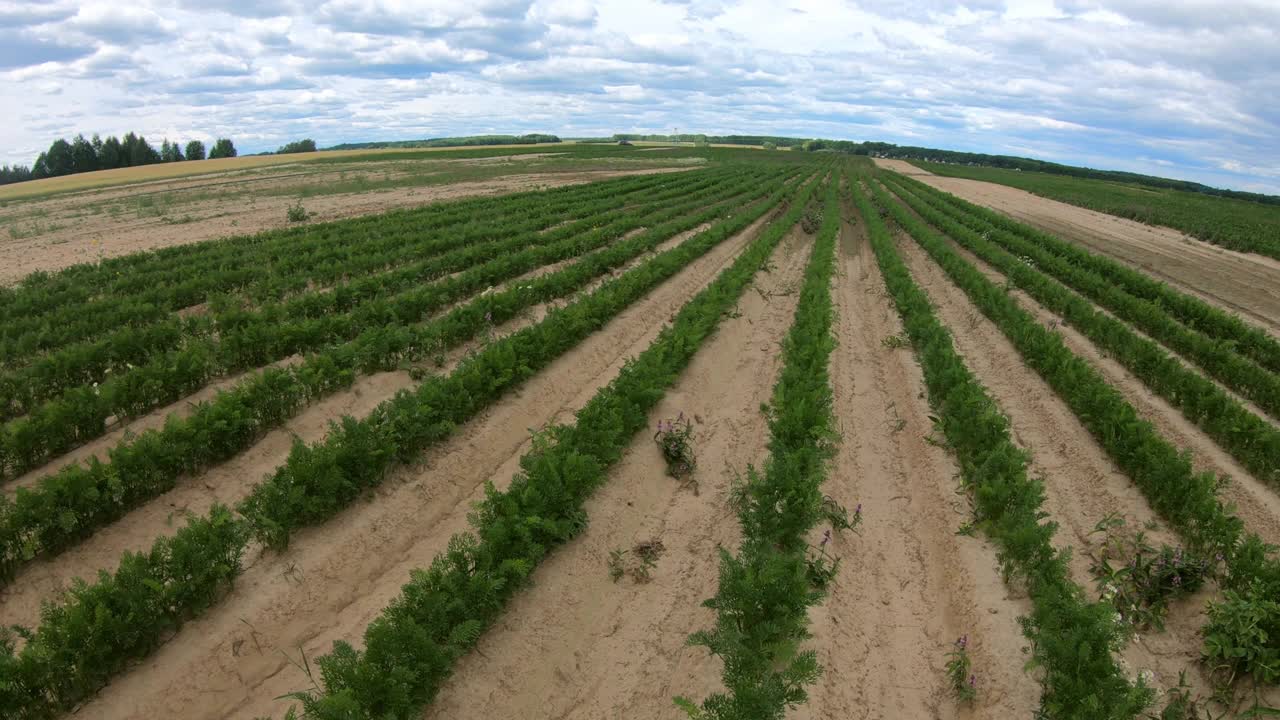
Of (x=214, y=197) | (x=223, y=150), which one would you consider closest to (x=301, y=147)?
(x=223, y=150)

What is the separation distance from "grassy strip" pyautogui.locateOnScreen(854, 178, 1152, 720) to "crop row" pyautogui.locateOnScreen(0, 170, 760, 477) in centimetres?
878

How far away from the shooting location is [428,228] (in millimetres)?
24641

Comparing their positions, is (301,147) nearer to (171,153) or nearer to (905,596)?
(171,153)

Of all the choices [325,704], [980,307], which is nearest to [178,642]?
[325,704]

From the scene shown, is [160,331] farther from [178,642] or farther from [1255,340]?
[1255,340]

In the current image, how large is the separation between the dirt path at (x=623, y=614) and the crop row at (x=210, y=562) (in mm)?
502

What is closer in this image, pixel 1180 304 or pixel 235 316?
pixel 235 316

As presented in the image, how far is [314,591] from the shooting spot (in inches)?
230

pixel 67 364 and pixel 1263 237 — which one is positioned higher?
pixel 1263 237

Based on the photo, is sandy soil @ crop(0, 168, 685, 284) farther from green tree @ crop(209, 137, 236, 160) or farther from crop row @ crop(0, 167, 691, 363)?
green tree @ crop(209, 137, 236, 160)

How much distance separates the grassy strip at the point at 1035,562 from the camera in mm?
4363

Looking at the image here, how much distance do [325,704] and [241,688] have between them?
1.47 meters

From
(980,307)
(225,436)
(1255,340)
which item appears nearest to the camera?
(225,436)

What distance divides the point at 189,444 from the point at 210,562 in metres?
2.35
